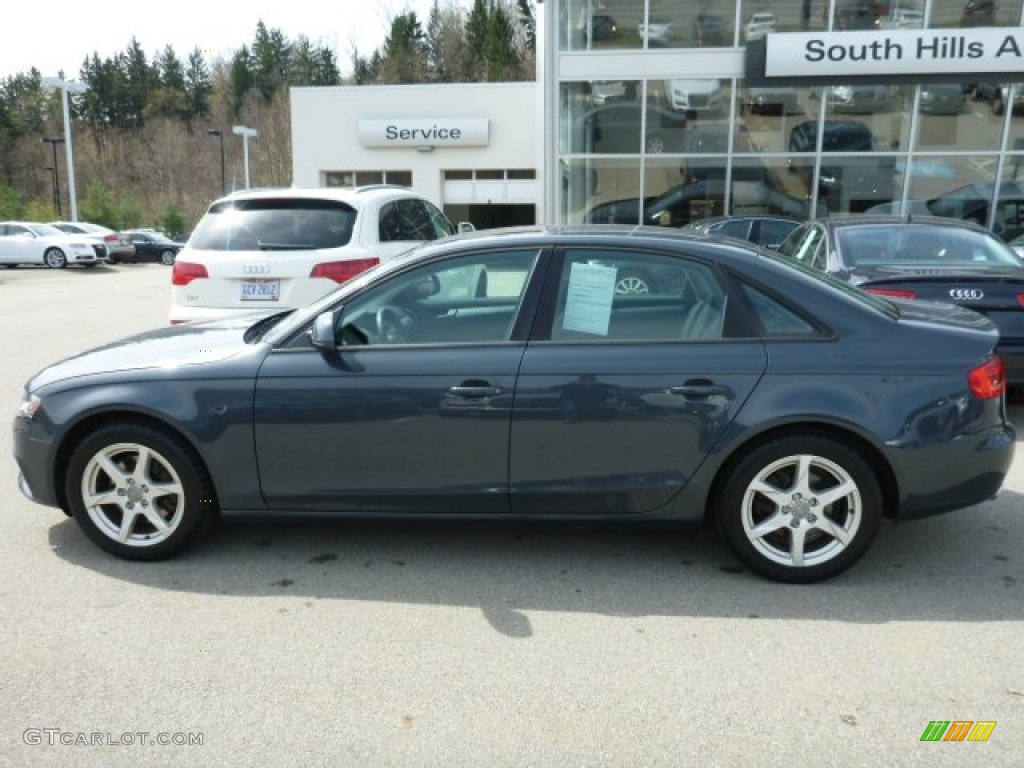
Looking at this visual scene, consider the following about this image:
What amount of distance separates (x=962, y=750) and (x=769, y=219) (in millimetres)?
10833

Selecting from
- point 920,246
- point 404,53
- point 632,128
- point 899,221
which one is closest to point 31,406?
point 920,246

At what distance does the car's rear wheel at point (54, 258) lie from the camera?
2714 centimetres

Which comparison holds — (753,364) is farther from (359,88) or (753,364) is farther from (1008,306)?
(359,88)

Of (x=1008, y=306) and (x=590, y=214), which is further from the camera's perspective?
(x=590, y=214)

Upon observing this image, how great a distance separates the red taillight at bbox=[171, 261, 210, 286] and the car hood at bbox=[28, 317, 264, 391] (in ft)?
8.01

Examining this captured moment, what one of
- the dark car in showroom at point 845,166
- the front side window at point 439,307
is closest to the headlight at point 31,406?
the front side window at point 439,307

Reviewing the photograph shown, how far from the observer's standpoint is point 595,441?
3.65 m

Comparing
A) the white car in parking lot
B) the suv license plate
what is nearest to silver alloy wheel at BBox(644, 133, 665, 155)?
the suv license plate

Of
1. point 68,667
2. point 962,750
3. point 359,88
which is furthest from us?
point 359,88

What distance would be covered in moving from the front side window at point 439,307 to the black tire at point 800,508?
4.13 ft

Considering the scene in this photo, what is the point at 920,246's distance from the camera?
6.79 metres

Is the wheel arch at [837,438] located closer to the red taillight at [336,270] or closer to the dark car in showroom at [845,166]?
the red taillight at [336,270]

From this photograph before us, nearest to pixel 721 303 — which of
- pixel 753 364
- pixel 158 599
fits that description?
pixel 753 364

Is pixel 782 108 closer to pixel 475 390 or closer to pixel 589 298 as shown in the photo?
pixel 589 298
